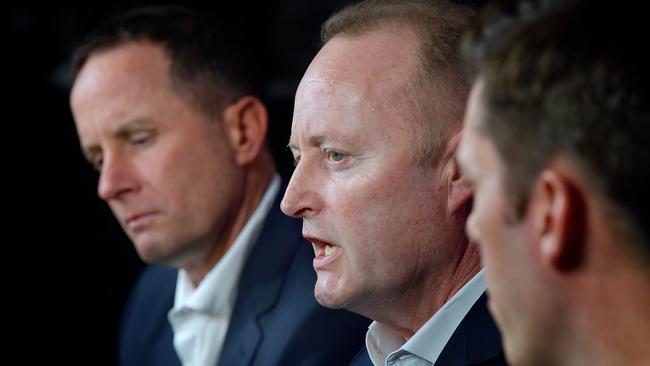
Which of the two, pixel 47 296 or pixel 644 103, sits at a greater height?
pixel 644 103

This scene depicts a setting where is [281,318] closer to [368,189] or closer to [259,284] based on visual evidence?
[259,284]

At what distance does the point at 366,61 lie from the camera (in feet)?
4.75

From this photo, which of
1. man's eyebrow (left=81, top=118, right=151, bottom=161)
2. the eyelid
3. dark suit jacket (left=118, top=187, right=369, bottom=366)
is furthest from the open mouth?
man's eyebrow (left=81, top=118, right=151, bottom=161)

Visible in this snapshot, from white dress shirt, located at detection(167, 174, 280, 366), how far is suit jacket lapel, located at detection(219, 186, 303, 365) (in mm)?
20

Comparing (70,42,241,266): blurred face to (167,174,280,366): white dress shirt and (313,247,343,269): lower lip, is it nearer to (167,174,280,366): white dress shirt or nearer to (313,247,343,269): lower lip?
(167,174,280,366): white dress shirt

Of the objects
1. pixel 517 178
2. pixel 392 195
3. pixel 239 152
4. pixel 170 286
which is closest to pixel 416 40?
pixel 392 195

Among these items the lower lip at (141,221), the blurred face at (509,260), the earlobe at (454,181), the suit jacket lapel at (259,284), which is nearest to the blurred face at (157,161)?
the lower lip at (141,221)

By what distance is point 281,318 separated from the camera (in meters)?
1.90

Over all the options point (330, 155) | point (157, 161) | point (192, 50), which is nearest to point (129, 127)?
point (157, 161)

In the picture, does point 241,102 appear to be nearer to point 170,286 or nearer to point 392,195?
point 170,286

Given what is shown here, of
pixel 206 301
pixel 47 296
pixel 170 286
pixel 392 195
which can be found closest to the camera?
pixel 392 195

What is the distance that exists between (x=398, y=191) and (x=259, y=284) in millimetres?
659

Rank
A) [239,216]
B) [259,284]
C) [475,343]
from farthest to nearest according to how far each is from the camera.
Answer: [239,216] → [259,284] → [475,343]

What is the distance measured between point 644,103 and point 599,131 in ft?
0.15
